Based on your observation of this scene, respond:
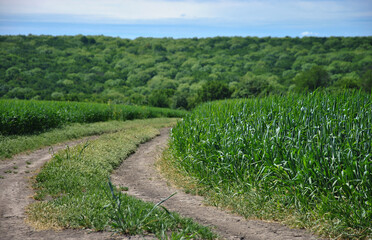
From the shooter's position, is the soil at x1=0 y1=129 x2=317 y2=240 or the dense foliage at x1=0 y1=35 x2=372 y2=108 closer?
the soil at x1=0 y1=129 x2=317 y2=240

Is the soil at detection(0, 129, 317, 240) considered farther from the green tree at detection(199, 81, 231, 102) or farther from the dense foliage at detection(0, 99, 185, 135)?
the green tree at detection(199, 81, 231, 102)

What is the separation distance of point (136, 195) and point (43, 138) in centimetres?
726

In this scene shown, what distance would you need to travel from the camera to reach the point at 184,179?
313 inches

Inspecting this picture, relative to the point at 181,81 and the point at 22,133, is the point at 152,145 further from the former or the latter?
the point at 181,81

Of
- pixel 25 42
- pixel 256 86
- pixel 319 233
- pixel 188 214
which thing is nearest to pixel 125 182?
pixel 188 214

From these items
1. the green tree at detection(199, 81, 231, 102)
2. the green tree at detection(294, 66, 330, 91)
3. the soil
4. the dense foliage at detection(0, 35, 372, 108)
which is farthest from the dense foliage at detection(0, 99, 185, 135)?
the green tree at detection(294, 66, 330, 91)

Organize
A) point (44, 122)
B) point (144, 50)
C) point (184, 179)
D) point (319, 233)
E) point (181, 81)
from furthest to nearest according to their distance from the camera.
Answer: point (144, 50) < point (181, 81) < point (44, 122) < point (184, 179) < point (319, 233)

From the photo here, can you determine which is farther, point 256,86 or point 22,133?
point 256,86

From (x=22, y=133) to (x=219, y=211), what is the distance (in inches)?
415

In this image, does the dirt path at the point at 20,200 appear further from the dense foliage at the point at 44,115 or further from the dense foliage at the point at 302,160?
the dense foliage at the point at 44,115

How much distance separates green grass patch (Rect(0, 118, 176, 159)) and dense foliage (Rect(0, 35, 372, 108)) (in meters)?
32.2

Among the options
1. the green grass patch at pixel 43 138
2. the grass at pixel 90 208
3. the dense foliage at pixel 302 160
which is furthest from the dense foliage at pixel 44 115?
the dense foliage at pixel 302 160

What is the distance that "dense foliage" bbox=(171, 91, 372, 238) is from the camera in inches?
192

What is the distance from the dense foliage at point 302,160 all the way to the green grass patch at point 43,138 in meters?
5.69
